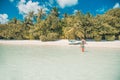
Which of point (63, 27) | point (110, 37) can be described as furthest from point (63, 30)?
point (110, 37)

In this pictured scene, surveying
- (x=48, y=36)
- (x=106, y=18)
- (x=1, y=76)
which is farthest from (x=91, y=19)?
(x=1, y=76)

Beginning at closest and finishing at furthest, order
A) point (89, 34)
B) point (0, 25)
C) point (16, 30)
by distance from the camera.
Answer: point (89, 34)
point (16, 30)
point (0, 25)

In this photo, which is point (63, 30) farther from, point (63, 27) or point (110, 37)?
point (110, 37)

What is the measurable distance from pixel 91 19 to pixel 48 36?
3.44 m

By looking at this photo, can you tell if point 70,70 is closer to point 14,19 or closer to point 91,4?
point 91,4

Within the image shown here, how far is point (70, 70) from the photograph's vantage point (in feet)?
16.6

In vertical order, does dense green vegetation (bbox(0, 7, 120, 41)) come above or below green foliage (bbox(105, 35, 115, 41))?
above

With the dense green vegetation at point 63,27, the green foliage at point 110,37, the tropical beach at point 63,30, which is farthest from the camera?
the dense green vegetation at point 63,27

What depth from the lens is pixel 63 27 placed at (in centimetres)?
1667

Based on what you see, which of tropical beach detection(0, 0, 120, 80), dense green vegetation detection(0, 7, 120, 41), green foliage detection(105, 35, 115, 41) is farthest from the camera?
dense green vegetation detection(0, 7, 120, 41)

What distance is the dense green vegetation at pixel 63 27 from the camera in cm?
1405

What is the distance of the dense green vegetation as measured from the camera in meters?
14.1

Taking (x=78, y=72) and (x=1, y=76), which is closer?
(x=1, y=76)

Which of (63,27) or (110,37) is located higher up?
(63,27)
